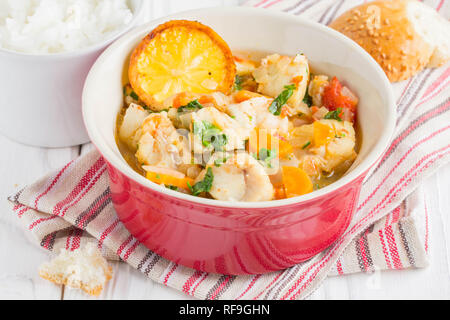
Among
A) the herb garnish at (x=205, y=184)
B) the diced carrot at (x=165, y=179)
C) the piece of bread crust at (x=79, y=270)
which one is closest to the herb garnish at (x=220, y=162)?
the herb garnish at (x=205, y=184)

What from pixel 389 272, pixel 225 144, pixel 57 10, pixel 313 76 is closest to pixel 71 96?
pixel 57 10

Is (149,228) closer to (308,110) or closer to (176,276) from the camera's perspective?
(176,276)

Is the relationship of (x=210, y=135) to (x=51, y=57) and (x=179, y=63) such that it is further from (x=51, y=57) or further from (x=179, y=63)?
(x=51, y=57)

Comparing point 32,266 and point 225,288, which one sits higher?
point 225,288

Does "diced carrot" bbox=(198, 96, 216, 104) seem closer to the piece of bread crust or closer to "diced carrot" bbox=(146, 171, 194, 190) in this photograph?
"diced carrot" bbox=(146, 171, 194, 190)

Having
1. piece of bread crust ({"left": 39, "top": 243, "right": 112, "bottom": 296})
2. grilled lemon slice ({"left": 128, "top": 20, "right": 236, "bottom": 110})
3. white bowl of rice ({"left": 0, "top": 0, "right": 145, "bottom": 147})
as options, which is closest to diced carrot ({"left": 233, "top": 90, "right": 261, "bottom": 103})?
grilled lemon slice ({"left": 128, "top": 20, "right": 236, "bottom": 110})
